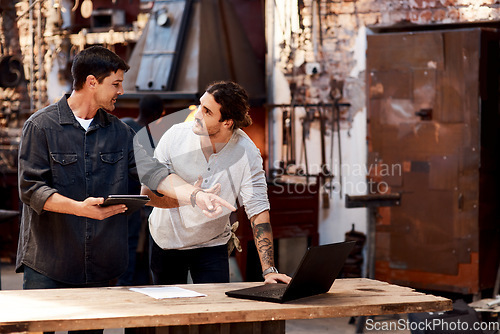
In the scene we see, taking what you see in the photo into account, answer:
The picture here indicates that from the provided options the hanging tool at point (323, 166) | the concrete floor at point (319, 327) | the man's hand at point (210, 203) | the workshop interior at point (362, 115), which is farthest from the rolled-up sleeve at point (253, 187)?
the hanging tool at point (323, 166)

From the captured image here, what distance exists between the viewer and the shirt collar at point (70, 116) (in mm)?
3359

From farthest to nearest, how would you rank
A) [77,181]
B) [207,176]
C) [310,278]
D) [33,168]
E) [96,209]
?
[207,176]
[77,181]
[33,168]
[96,209]
[310,278]

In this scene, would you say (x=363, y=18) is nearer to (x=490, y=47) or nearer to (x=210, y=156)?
(x=490, y=47)

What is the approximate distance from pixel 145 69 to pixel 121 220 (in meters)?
4.25

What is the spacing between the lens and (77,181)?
131 inches

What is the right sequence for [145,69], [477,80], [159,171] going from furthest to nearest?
[145,69] → [477,80] → [159,171]

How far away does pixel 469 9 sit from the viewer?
20.5ft

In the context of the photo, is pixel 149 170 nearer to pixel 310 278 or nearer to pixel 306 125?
pixel 310 278

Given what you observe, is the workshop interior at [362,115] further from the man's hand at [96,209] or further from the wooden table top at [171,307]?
the man's hand at [96,209]

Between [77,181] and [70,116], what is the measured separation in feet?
0.97

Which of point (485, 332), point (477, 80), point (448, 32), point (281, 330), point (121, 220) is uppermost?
point (448, 32)

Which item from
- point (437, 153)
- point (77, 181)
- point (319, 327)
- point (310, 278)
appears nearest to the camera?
point (310, 278)

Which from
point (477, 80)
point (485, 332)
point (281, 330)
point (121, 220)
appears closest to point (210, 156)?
point (121, 220)

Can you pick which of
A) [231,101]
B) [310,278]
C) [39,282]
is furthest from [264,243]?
[39,282]
